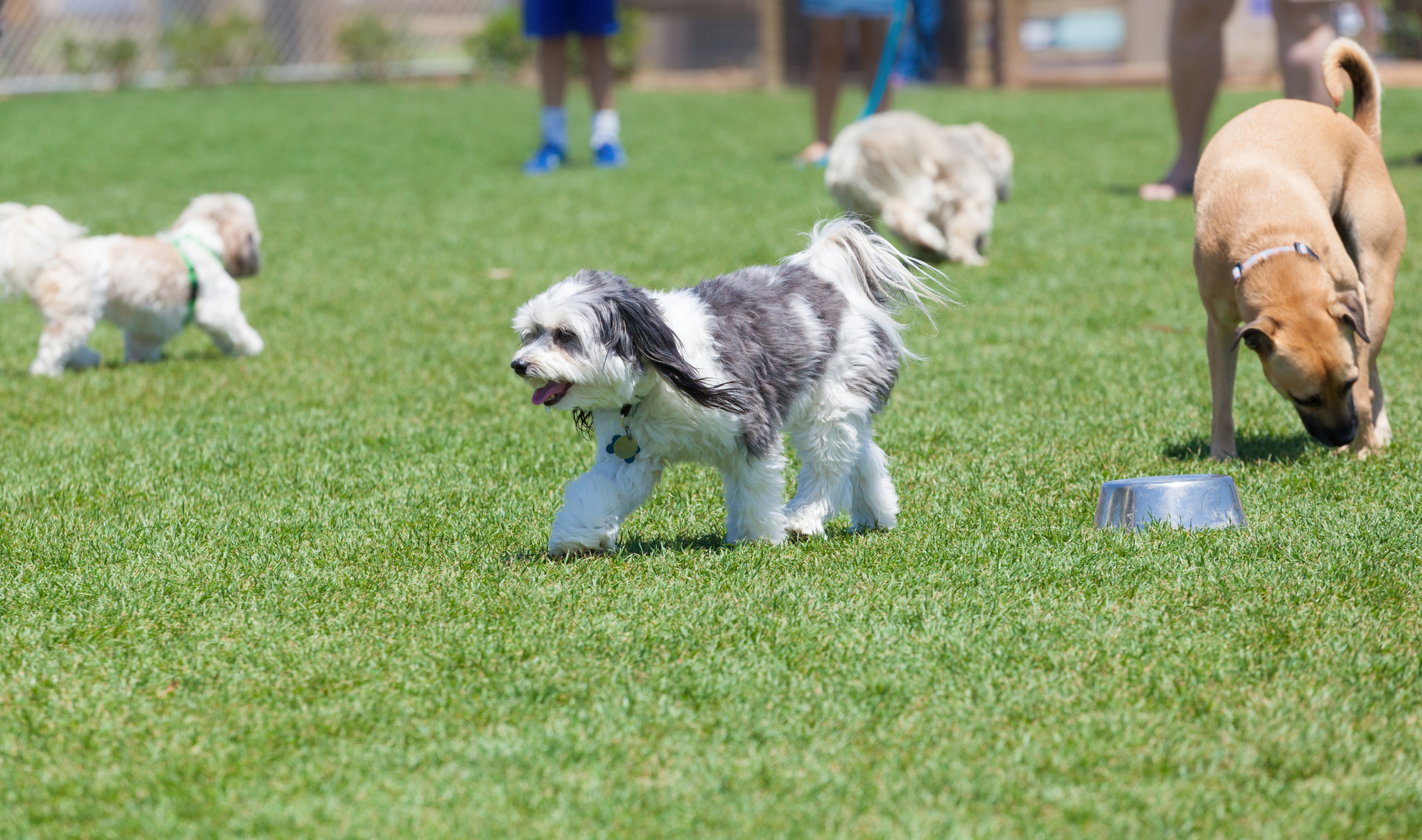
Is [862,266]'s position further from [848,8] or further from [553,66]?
[553,66]

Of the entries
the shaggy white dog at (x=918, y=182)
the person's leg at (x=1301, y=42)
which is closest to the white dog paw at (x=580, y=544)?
the shaggy white dog at (x=918, y=182)

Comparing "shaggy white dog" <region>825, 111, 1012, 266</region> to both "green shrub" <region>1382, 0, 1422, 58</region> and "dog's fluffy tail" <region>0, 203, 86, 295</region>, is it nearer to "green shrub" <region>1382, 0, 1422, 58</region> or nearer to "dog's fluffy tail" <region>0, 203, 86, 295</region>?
"dog's fluffy tail" <region>0, 203, 86, 295</region>

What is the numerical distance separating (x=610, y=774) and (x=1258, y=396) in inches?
156

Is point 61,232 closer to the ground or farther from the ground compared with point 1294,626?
farther from the ground

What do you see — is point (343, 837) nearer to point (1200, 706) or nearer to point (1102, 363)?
point (1200, 706)

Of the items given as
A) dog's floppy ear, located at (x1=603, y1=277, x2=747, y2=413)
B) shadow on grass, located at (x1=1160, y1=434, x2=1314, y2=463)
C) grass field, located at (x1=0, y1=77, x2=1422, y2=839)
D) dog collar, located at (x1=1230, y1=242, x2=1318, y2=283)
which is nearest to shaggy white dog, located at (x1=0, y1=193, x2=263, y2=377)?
grass field, located at (x1=0, y1=77, x2=1422, y2=839)

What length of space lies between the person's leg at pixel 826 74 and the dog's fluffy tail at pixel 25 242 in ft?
22.3

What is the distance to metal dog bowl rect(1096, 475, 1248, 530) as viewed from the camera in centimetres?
408

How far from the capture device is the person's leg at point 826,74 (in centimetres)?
Result: 1170

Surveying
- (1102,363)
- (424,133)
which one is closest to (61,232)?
(1102,363)

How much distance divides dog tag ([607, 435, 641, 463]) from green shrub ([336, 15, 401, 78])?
22968mm

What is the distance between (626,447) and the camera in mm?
3896

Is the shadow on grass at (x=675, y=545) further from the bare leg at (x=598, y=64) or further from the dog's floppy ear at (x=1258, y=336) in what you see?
the bare leg at (x=598, y=64)

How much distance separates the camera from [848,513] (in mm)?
4352
